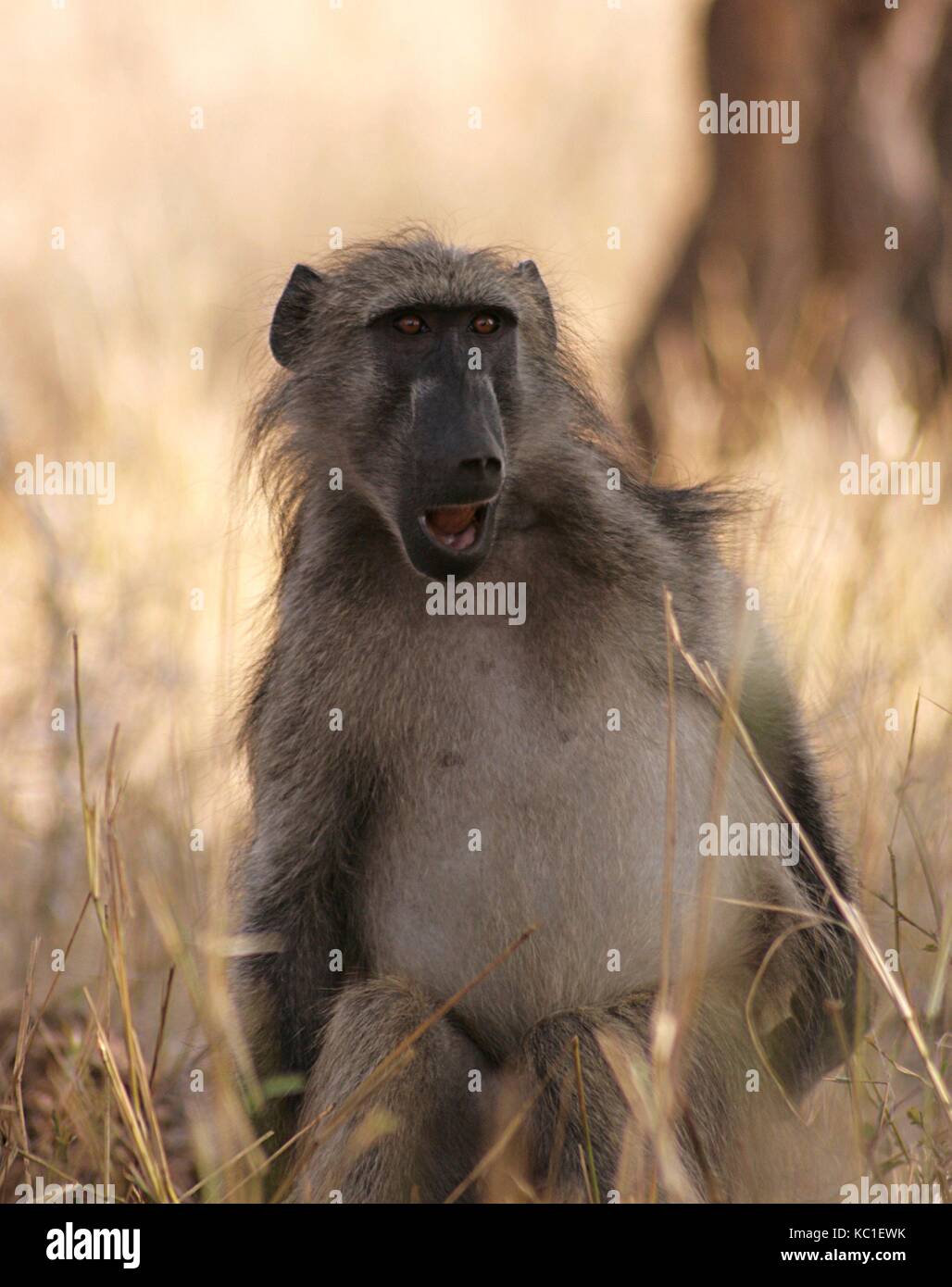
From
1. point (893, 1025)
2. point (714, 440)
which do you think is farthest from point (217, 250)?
point (893, 1025)

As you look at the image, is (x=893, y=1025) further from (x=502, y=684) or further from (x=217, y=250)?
(x=217, y=250)

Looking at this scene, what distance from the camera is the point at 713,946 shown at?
3180 millimetres

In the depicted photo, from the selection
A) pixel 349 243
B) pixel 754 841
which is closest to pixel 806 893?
pixel 754 841

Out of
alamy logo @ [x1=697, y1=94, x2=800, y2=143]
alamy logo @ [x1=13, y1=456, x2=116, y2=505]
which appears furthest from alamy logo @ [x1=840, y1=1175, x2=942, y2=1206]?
alamy logo @ [x1=697, y1=94, x2=800, y2=143]

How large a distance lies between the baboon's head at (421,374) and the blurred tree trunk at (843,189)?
5360 millimetres

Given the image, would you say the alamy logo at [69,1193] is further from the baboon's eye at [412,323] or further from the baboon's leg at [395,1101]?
the baboon's eye at [412,323]

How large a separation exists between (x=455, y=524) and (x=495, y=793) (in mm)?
498

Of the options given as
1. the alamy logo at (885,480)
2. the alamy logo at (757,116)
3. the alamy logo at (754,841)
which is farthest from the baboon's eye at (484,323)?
the alamy logo at (757,116)

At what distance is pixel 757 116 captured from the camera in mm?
9297

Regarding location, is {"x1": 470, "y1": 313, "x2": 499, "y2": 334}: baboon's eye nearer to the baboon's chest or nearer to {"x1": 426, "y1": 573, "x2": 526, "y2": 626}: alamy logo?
{"x1": 426, "y1": 573, "x2": 526, "y2": 626}: alamy logo

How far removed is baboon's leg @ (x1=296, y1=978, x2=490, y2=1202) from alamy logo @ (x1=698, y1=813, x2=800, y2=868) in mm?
588

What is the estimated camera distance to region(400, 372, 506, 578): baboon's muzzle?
2.99 m

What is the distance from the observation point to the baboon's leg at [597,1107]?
2871 mm
